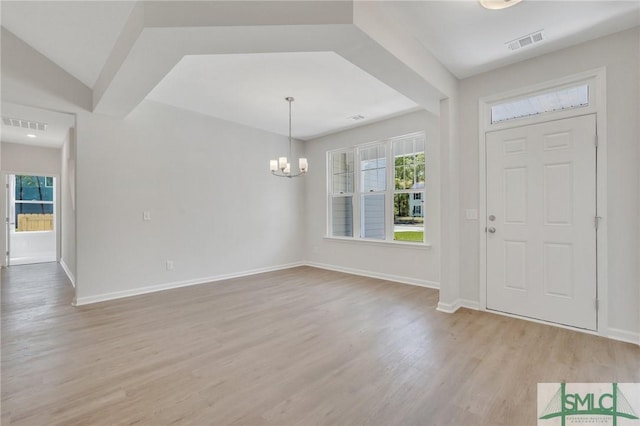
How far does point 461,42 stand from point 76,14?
354 centimetres

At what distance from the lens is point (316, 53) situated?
298 cm

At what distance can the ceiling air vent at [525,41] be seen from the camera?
272 cm

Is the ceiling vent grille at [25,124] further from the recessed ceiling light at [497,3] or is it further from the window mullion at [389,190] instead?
the recessed ceiling light at [497,3]

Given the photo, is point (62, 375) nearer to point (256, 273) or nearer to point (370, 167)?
point (256, 273)

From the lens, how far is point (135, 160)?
14.0ft

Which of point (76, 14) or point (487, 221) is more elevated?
point (76, 14)

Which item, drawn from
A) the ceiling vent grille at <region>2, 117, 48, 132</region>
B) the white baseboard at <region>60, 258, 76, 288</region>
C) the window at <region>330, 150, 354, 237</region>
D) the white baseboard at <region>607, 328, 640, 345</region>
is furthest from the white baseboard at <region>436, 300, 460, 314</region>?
the ceiling vent grille at <region>2, 117, 48, 132</region>

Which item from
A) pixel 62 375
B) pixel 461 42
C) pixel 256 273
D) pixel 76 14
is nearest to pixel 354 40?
pixel 461 42

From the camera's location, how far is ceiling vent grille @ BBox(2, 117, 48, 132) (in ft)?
14.9

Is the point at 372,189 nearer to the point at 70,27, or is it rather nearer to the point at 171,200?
the point at 171,200

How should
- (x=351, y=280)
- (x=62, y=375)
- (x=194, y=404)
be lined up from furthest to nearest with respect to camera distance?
1. (x=351, y=280)
2. (x=62, y=375)
3. (x=194, y=404)

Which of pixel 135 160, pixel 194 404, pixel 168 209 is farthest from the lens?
pixel 168 209

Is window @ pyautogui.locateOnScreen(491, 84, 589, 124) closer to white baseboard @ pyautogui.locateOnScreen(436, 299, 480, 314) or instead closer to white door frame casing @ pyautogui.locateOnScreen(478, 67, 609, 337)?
white door frame casing @ pyautogui.locateOnScreen(478, 67, 609, 337)

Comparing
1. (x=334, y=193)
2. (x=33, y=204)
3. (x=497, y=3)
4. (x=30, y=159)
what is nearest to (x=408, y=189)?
(x=334, y=193)
